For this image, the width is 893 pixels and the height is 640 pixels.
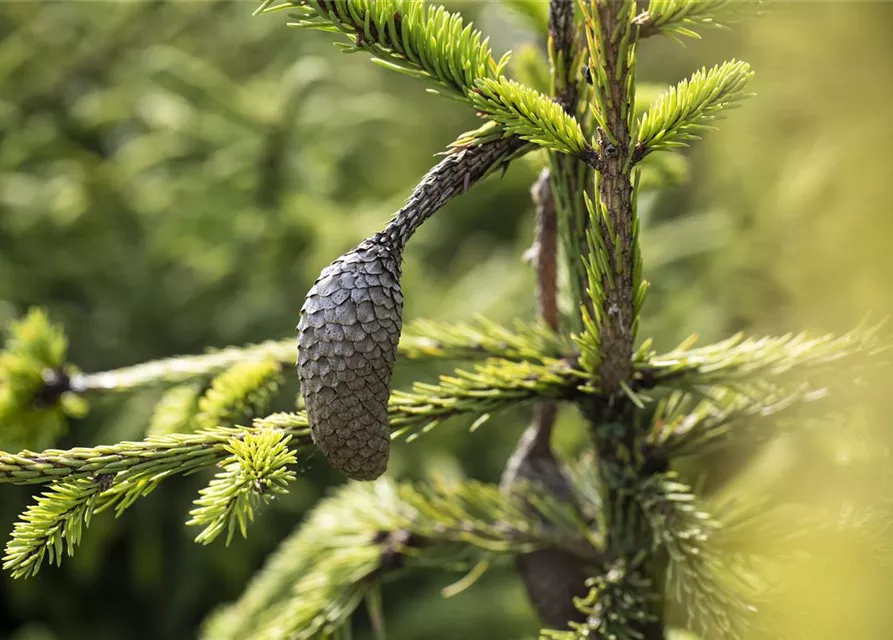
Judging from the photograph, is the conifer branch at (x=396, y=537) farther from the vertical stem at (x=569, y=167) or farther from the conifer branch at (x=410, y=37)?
the conifer branch at (x=410, y=37)

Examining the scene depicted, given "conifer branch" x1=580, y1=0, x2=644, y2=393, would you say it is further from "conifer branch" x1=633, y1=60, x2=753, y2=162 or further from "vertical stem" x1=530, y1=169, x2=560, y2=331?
"vertical stem" x1=530, y1=169, x2=560, y2=331

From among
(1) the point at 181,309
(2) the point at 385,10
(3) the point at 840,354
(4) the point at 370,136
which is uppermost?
(4) the point at 370,136

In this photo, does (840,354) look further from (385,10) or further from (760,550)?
(385,10)

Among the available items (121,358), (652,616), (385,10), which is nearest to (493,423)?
(121,358)

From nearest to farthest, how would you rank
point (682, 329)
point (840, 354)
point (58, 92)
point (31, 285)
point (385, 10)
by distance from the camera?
point (385, 10), point (840, 354), point (682, 329), point (31, 285), point (58, 92)

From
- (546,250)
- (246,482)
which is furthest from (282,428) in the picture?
(546,250)

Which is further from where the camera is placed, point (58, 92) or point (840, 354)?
point (58, 92)

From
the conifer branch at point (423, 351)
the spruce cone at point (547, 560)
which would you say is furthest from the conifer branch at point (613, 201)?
the spruce cone at point (547, 560)

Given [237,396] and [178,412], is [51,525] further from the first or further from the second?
[178,412]
